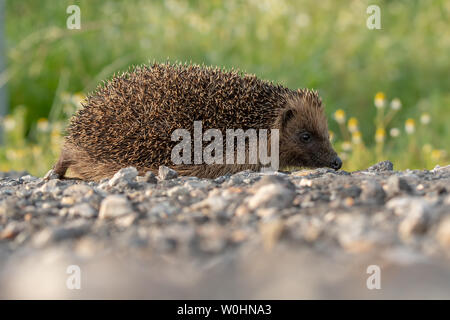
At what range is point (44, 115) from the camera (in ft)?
41.0

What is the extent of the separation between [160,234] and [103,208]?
71 cm

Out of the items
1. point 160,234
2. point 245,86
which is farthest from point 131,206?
point 245,86

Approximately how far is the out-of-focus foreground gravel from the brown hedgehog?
3.82 ft

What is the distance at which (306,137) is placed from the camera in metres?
6.37

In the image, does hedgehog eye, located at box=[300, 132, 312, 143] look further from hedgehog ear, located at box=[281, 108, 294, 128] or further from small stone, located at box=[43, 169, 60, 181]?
small stone, located at box=[43, 169, 60, 181]

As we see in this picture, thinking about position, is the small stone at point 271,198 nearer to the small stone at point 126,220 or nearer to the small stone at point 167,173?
the small stone at point 126,220

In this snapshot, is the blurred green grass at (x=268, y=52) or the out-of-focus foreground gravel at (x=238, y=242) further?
the blurred green grass at (x=268, y=52)

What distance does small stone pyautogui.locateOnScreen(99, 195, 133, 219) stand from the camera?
400 cm

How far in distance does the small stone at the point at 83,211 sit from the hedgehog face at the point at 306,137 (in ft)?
8.49

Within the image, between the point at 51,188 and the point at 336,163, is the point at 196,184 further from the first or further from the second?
the point at 336,163

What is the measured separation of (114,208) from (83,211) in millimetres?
257

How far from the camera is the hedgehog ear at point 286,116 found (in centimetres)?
616

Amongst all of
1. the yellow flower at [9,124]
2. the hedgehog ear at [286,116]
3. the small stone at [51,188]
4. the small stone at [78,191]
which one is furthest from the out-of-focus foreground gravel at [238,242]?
the yellow flower at [9,124]

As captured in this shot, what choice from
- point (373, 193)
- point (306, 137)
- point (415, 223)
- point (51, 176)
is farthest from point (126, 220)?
point (306, 137)
